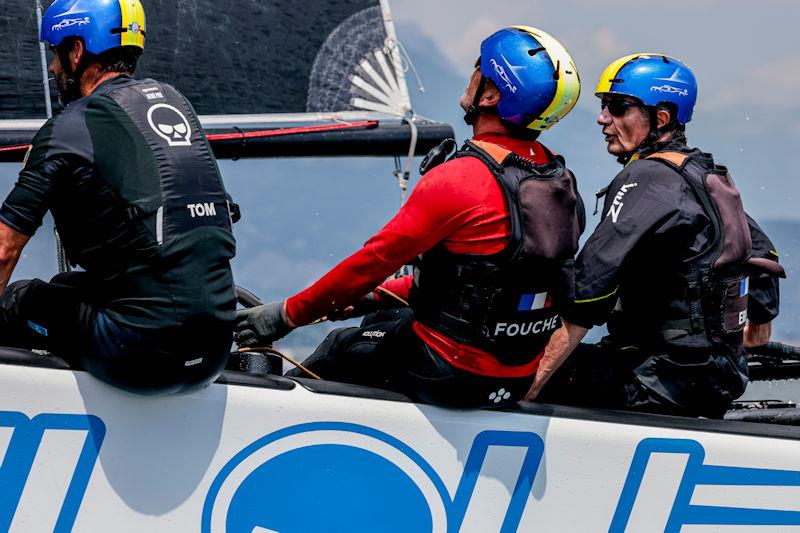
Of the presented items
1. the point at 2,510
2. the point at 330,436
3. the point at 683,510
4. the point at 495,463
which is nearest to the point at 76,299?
the point at 2,510

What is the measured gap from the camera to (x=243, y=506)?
2650mm

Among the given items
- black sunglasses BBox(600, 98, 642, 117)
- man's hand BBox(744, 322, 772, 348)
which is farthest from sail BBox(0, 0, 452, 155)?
man's hand BBox(744, 322, 772, 348)

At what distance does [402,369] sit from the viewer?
2.90 m

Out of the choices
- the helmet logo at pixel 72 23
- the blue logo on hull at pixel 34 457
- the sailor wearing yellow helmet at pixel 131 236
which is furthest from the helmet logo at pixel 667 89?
the blue logo on hull at pixel 34 457

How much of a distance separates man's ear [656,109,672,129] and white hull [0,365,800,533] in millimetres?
1022

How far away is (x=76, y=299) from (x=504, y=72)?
1.23m

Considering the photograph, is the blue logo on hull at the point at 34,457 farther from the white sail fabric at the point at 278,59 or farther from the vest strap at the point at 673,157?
the white sail fabric at the point at 278,59

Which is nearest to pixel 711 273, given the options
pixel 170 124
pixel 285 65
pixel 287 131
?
pixel 170 124

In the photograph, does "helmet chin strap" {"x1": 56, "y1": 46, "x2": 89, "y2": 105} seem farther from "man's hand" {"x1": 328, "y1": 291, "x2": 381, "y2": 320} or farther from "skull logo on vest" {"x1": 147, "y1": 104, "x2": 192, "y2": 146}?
"man's hand" {"x1": 328, "y1": 291, "x2": 381, "y2": 320}

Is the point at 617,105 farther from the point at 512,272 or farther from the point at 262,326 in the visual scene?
the point at 262,326

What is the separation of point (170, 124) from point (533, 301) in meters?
1.02

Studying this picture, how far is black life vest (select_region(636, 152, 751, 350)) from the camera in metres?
3.18

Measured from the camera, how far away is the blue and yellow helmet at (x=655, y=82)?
3469mm

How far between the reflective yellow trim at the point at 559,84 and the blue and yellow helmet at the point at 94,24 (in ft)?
3.38
